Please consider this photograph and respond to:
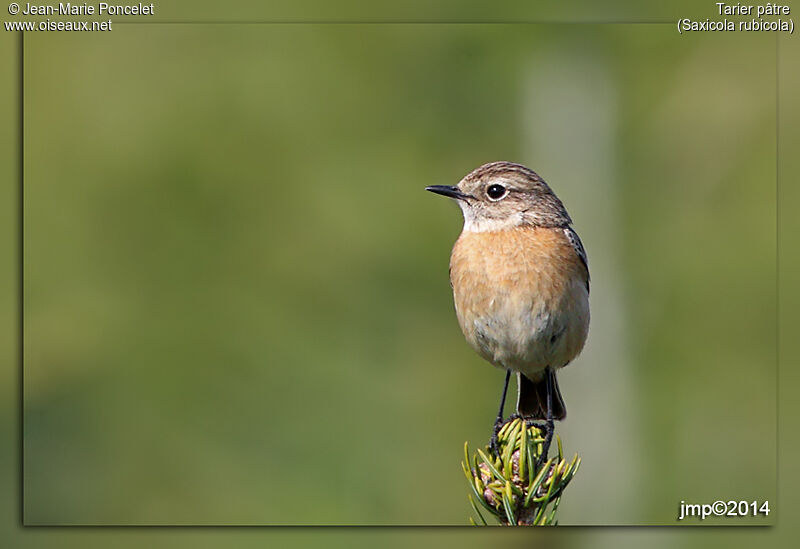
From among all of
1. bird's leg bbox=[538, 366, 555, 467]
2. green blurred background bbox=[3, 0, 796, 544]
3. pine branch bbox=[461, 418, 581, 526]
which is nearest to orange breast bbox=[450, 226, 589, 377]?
bird's leg bbox=[538, 366, 555, 467]

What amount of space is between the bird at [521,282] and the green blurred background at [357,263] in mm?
1117

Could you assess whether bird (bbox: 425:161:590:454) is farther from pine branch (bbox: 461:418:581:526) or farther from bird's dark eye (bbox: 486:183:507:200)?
pine branch (bbox: 461:418:581:526)

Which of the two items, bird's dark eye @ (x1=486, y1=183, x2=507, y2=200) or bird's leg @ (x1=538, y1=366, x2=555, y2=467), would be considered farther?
bird's dark eye @ (x1=486, y1=183, x2=507, y2=200)

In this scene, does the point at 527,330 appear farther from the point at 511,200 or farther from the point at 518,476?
the point at 518,476

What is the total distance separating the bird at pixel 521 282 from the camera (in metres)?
6.40

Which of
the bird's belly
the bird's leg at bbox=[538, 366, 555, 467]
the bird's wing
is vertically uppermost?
the bird's wing

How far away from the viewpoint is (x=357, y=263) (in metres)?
9.72

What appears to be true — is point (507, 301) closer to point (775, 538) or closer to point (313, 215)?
point (775, 538)

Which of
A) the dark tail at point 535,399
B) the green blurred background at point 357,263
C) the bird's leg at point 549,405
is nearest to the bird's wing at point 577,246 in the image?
the bird's leg at point 549,405

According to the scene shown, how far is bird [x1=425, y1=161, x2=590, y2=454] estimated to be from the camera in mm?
6398

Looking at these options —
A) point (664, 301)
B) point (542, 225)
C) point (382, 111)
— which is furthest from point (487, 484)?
point (382, 111)

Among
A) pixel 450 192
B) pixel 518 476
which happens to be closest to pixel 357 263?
pixel 450 192

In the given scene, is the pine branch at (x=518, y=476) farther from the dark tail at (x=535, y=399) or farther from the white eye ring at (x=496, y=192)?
the white eye ring at (x=496, y=192)

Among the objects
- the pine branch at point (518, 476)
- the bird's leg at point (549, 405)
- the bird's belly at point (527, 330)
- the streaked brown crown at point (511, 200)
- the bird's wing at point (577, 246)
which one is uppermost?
the streaked brown crown at point (511, 200)
